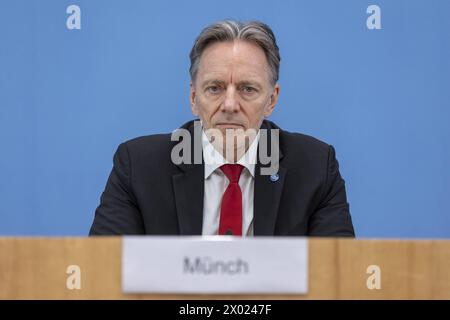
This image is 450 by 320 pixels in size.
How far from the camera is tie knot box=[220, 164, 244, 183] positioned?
1.52m

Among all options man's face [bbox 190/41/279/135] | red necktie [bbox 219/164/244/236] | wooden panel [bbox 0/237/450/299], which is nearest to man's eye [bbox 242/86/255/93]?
man's face [bbox 190/41/279/135]

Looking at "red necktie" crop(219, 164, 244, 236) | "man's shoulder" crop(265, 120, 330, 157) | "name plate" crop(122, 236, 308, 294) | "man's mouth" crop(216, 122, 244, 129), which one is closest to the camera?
"name plate" crop(122, 236, 308, 294)

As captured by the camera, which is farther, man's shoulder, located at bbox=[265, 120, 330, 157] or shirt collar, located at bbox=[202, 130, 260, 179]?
man's shoulder, located at bbox=[265, 120, 330, 157]

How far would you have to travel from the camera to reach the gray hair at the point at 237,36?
5.21 ft

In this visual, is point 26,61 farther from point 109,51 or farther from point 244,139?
point 244,139

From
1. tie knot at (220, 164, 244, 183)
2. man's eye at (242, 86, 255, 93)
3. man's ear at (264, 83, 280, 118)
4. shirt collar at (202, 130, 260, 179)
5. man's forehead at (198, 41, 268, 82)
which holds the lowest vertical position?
tie knot at (220, 164, 244, 183)

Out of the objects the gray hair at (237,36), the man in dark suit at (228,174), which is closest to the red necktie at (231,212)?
the man in dark suit at (228,174)

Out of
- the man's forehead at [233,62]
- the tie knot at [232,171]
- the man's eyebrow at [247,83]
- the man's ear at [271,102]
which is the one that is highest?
the man's forehead at [233,62]

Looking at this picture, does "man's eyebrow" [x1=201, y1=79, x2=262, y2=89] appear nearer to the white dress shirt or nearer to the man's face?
the man's face

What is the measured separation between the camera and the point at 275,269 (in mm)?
712

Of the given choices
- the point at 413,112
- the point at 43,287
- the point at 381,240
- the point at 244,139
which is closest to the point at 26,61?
the point at 244,139

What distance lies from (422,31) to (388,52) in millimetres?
128

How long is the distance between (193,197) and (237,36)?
42cm

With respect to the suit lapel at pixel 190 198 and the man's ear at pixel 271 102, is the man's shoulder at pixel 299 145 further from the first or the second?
the suit lapel at pixel 190 198
